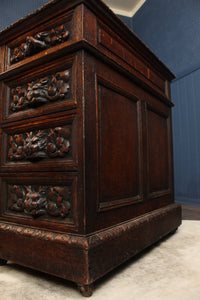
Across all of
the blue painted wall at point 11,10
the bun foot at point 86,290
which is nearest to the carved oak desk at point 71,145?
the bun foot at point 86,290

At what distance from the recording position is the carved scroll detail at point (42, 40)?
0.88 m

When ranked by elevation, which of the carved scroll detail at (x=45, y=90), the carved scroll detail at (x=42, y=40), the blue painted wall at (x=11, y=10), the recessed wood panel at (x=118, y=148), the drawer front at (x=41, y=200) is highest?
the blue painted wall at (x=11, y=10)

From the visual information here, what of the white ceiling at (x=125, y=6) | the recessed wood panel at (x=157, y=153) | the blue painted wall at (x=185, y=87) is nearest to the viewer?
the recessed wood panel at (x=157, y=153)

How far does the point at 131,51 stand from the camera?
3.87ft

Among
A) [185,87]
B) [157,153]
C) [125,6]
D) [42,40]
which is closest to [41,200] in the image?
[42,40]

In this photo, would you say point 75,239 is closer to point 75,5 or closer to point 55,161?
point 55,161

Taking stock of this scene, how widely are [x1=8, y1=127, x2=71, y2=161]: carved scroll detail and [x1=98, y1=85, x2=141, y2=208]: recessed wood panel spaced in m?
0.14

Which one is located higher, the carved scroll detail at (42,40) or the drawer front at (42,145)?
the carved scroll detail at (42,40)

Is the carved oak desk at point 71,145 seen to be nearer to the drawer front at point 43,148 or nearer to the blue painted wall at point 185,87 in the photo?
the drawer front at point 43,148

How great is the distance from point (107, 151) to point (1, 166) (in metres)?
0.49

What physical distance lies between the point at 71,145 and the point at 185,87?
2778 mm

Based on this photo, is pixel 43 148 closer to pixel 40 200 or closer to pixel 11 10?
pixel 40 200

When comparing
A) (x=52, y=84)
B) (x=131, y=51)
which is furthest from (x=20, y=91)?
(x=131, y=51)

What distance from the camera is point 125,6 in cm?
436
